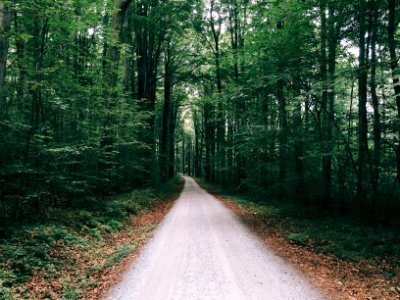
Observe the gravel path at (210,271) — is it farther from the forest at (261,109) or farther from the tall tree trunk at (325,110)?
the tall tree trunk at (325,110)

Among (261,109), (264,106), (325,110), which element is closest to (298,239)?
(325,110)

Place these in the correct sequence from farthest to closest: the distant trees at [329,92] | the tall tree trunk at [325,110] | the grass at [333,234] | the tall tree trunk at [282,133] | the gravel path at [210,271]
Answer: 1. the tall tree trunk at [282,133]
2. the tall tree trunk at [325,110]
3. the distant trees at [329,92]
4. the grass at [333,234]
5. the gravel path at [210,271]

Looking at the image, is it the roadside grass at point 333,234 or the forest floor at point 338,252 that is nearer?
the forest floor at point 338,252

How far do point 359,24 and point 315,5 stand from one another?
1.76m

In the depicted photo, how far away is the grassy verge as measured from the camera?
5.62m

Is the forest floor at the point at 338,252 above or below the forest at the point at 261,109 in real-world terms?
below

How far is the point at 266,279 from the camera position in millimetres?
5957

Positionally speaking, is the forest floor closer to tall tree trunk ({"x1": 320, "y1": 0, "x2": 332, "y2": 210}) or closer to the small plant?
the small plant

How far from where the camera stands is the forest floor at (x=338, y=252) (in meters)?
5.78

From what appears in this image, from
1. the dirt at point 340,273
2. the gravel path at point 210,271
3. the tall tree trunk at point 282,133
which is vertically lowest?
the dirt at point 340,273

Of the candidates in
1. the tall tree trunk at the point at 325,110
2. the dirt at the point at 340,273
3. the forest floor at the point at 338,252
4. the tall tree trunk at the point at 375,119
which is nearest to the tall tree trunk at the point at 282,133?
the tall tree trunk at the point at 325,110

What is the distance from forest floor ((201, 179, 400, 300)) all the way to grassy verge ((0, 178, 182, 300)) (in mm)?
4506

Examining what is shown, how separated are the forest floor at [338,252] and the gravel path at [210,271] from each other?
0.49m

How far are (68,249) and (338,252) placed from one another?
7.31 metres
